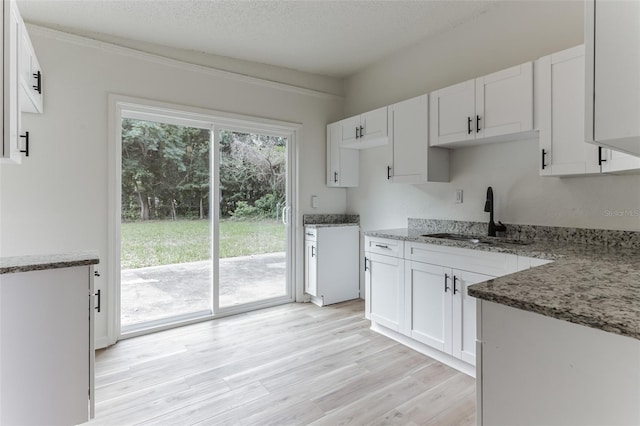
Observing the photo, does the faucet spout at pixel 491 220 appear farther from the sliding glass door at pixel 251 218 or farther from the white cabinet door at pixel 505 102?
the sliding glass door at pixel 251 218

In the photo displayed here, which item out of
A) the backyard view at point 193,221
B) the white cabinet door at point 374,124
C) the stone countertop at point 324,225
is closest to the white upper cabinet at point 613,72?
the white cabinet door at point 374,124

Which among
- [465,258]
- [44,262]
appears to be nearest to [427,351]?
[465,258]

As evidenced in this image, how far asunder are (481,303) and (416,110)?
237 cm

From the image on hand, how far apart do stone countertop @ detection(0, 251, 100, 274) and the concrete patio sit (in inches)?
59.3

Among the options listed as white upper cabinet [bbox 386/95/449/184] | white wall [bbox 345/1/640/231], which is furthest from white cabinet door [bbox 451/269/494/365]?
white upper cabinet [bbox 386/95/449/184]

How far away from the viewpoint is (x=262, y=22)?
2.90 m

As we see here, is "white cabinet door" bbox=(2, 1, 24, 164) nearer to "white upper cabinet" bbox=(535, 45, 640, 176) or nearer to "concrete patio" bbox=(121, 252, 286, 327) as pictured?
"concrete patio" bbox=(121, 252, 286, 327)

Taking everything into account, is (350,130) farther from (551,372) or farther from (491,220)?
(551,372)

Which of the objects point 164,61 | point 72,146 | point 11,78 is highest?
point 164,61

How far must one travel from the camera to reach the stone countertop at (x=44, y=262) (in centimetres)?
153

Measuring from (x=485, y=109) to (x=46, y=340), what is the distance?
3057 mm

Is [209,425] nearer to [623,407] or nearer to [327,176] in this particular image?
[623,407]

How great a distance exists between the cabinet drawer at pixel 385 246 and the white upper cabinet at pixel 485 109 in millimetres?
927

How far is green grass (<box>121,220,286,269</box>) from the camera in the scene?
3.17 meters
